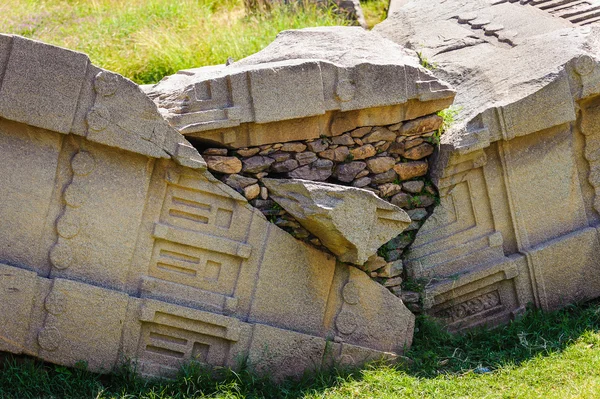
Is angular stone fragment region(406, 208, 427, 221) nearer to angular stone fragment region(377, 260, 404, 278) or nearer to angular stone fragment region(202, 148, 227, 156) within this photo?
angular stone fragment region(377, 260, 404, 278)

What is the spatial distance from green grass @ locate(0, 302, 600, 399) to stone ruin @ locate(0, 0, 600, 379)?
0.40 feet

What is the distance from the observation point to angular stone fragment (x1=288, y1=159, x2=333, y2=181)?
17.8ft

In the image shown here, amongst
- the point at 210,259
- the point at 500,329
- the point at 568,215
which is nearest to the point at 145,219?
the point at 210,259

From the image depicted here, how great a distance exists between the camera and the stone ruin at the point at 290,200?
495 cm

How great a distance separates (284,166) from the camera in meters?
5.36

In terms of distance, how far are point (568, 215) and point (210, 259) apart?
264cm

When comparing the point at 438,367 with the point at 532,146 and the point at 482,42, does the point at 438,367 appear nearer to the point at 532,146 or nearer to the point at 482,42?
the point at 532,146

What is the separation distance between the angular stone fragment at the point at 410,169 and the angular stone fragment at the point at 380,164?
56 millimetres

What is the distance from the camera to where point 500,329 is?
6027mm

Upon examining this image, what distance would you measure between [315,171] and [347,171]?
23 cm

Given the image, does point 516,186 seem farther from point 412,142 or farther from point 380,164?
point 380,164

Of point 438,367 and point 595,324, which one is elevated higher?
point 595,324

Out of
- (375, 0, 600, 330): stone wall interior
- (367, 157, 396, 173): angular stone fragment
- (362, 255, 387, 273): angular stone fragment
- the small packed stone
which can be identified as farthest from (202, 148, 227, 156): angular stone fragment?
(375, 0, 600, 330): stone wall interior

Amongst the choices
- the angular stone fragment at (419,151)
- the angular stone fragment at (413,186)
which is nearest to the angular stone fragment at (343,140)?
the angular stone fragment at (419,151)
